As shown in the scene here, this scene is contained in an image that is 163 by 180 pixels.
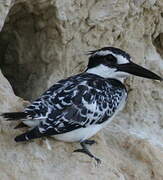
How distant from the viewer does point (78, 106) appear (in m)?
3.46

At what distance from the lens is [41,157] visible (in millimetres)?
3309

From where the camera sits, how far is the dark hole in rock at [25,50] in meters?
4.31

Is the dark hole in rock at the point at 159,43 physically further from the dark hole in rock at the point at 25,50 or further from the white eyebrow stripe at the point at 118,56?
the white eyebrow stripe at the point at 118,56

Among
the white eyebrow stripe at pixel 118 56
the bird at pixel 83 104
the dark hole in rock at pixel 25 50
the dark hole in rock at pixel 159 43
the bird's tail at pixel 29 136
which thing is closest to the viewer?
the bird's tail at pixel 29 136

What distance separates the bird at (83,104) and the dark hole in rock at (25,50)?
56 cm

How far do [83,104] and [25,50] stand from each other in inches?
43.3

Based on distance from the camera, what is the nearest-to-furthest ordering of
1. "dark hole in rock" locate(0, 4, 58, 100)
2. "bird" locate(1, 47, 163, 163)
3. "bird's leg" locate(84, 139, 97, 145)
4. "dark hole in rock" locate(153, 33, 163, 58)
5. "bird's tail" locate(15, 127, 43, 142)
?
"bird's tail" locate(15, 127, 43, 142) < "bird" locate(1, 47, 163, 163) < "bird's leg" locate(84, 139, 97, 145) < "dark hole in rock" locate(0, 4, 58, 100) < "dark hole in rock" locate(153, 33, 163, 58)

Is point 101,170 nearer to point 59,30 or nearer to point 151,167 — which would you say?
point 151,167

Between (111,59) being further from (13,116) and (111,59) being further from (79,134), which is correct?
(13,116)

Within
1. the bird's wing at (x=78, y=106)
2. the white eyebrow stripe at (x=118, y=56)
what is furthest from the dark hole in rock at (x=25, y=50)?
the bird's wing at (x=78, y=106)

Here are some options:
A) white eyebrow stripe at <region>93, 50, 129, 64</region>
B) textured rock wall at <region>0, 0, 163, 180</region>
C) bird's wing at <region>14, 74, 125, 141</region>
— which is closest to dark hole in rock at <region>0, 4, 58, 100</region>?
textured rock wall at <region>0, 0, 163, 180</region>

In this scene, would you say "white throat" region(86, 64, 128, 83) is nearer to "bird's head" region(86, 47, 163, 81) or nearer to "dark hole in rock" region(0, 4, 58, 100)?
"bird's head" region(86, 47, 163, 81)

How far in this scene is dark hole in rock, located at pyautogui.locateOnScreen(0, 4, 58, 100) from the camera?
14.1ft

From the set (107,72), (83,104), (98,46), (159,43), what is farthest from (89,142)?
(159,43)
